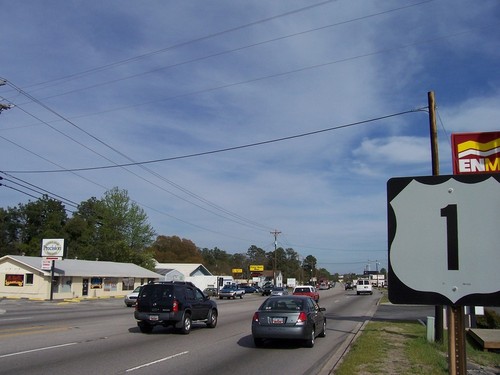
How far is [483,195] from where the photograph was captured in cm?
275

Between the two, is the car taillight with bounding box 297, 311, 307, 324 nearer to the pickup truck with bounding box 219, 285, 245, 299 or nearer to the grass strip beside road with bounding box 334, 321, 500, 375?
the grass strip beside road with bounding box 334, 321, 500, 375

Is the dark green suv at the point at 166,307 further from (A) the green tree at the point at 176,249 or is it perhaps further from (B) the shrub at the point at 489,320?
(A) the green tree at the point at 176,249

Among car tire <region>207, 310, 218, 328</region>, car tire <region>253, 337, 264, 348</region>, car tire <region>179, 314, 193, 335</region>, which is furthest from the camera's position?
Result: car tire <region>207, 310, 218, 328</region>

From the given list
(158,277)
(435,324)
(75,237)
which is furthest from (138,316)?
(75,237)

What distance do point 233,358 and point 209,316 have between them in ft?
26.4

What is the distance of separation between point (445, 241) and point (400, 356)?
10.9m

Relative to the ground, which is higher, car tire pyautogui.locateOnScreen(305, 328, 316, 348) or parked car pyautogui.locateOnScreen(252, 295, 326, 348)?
parked car pyautogui.locateOnScreen(252, 295, 326, 348)

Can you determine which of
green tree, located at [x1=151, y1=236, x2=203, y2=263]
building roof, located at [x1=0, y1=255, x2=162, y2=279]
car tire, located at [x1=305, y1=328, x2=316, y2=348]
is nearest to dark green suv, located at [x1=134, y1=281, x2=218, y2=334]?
car tire, located at [x1=305, y1=328, x2=316, y2=348]

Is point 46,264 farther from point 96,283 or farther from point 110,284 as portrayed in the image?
point 110,284

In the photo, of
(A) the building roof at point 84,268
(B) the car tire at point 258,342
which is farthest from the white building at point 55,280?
(B) the car tire at point 258,342

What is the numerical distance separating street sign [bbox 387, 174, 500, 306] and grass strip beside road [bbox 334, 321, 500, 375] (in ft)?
26.0

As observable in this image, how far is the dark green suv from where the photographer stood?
18000 mm

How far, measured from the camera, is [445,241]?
9.10ft

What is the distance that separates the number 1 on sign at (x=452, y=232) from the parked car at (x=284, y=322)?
40.2 feet
